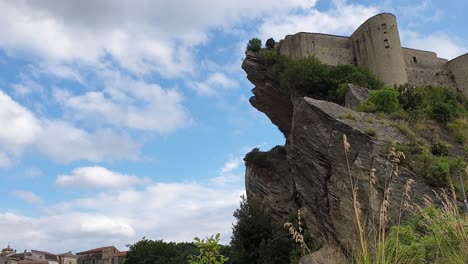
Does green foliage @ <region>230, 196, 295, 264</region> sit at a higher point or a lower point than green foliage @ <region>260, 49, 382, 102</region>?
lower

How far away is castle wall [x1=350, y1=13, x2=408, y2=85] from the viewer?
1304 inches

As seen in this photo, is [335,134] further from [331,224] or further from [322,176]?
[331,224]

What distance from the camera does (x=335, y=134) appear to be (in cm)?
1814

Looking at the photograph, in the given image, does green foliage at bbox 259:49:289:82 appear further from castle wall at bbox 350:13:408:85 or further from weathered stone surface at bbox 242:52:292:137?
castle wall at bbox 350:13:408:85

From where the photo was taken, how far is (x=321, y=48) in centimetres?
3659

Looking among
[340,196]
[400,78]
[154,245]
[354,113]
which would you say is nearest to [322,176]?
[340,196]

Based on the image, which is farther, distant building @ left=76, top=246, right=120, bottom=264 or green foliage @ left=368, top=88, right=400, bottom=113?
distant building @ left=76, top=246, right=120, bottom=264

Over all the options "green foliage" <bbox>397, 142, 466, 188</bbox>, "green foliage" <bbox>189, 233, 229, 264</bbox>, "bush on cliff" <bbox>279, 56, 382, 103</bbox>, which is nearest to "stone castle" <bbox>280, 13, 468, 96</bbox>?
"bush on cliff" <bbox>279, 56, 382, 103</bbox>

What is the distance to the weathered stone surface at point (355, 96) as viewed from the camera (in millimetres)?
23763

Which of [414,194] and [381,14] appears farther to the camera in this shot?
[381,14]

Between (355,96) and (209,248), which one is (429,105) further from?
(209,248)

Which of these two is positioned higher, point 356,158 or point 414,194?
point 356,158

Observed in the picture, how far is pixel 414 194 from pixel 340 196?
3.37 metres

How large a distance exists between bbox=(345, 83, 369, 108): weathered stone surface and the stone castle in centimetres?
885
